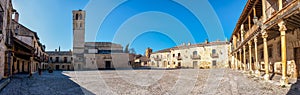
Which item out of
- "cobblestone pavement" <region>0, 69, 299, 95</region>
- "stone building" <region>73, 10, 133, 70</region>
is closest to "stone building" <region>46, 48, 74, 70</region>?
"stone building" <region>73, 10, 133, 70</region>

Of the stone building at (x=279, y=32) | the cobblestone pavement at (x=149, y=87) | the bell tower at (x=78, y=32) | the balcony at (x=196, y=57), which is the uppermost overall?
the bell tower at (x=78, y=32)

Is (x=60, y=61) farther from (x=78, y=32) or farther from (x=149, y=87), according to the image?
(x=149, y=87)

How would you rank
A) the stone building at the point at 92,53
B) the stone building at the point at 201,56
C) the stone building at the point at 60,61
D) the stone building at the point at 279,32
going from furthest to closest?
the stone building at the point at 60,61 → the stone building at the point at 92,53 → the stone building at the point at 201,56 → the stone building at the point at 279,32

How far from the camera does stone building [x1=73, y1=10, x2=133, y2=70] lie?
43.3 m

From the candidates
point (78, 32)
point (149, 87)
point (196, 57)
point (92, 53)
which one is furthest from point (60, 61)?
point (149, 87)

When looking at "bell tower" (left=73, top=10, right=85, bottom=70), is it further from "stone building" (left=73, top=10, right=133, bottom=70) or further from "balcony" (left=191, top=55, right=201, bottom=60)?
"balcony" (left=191, top=55, right=201, bottom=60)

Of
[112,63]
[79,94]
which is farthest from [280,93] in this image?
[112,63]

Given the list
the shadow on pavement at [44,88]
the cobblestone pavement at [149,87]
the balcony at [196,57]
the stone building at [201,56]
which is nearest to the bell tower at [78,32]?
the stone building at [201,56]

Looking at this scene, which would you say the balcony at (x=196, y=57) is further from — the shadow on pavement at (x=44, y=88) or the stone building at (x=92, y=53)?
the shadow on pavement at (x=44, y=88)

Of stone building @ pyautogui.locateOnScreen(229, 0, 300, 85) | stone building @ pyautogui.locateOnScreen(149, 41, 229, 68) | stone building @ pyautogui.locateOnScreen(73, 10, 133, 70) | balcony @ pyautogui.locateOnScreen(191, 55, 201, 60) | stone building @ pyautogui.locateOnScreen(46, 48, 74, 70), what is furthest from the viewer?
stone building @ pyautogui.locateOnScreen(46, 48, 74, 70)

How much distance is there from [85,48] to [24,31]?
1789 cm

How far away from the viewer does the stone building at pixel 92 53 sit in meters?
43.3

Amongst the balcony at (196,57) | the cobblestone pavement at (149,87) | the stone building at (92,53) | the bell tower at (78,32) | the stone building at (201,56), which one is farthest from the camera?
the bell tower at (78,32)

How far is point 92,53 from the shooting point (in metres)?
44.8
